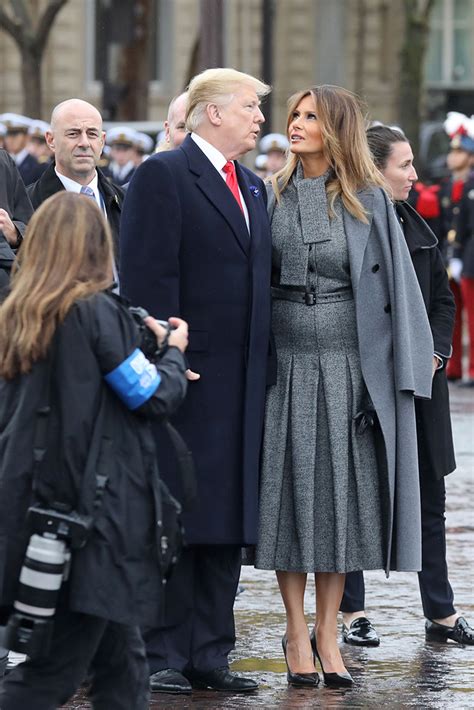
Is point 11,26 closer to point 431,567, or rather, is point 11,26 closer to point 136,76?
point 136,76

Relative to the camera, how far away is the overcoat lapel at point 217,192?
611cm

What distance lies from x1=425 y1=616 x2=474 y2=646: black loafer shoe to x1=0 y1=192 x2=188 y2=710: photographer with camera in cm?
239

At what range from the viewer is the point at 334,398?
243 inches

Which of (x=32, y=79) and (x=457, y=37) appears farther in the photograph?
(x=457, y=37)

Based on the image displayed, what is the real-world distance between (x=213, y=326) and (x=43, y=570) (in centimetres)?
162

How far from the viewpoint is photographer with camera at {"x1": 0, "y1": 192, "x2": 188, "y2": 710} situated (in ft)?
15.4

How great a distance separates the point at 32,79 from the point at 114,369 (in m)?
20.0

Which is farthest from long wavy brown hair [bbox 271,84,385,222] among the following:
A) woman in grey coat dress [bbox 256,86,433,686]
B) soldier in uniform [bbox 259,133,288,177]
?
soldier in uniform [bbox 259,133,288,177]

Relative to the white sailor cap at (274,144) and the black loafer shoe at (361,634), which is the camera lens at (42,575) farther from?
the white sailor cap at (274,144)

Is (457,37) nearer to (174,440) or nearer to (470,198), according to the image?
(470,198)

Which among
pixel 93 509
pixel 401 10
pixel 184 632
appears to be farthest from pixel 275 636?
pixel 401 10

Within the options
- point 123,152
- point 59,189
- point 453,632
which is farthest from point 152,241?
point 123,152

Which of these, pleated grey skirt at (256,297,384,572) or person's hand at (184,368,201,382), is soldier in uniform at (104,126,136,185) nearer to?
pleated grey skirt at (256,297,384,572)

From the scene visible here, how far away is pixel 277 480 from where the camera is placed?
243 inches
